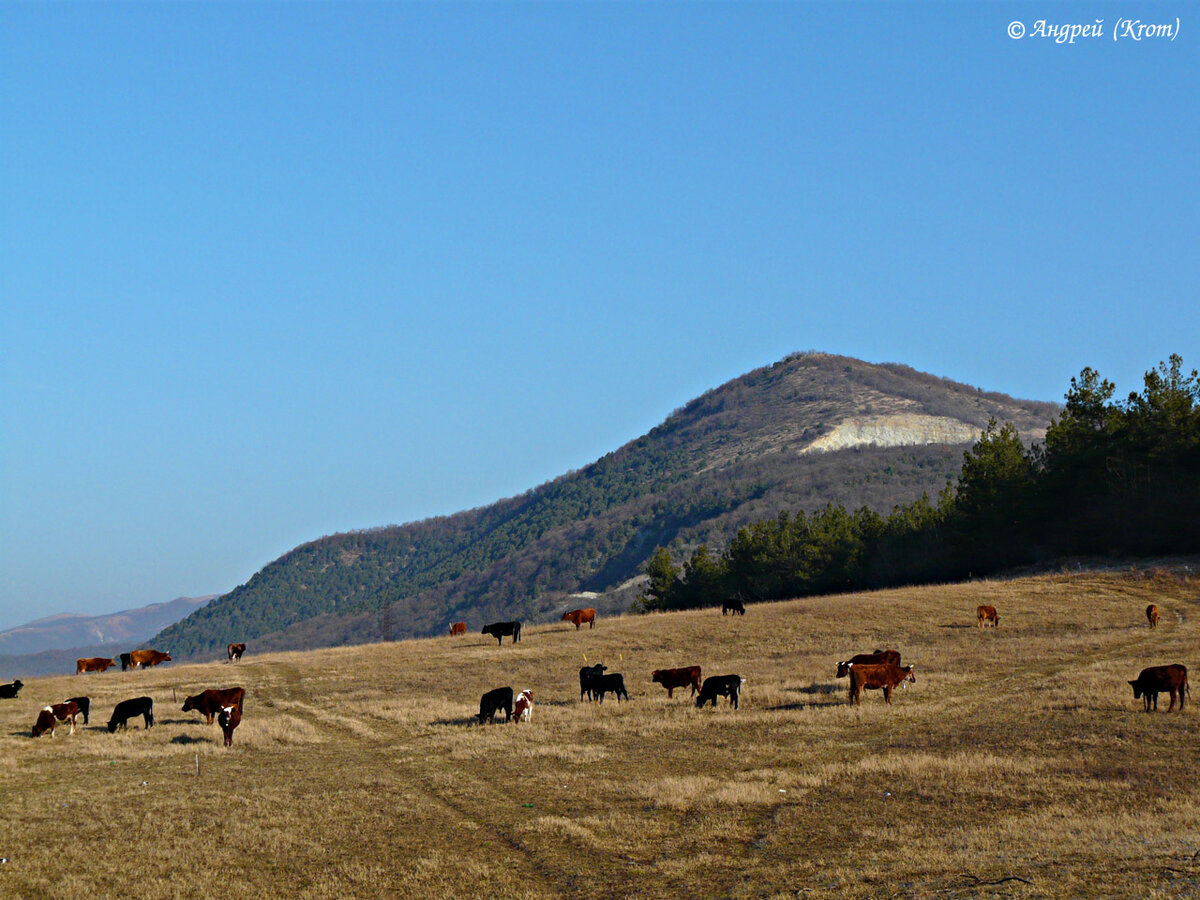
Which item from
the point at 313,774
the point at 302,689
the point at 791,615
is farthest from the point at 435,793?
the point at 791,615

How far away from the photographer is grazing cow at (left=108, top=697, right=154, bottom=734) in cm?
3170

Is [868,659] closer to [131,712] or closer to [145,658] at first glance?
[131,712]

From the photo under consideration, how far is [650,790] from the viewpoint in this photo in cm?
2044

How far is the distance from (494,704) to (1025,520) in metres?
51.2

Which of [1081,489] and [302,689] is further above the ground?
[1081,489]

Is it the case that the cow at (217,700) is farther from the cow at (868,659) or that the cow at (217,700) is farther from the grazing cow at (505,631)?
the grazing cow at (505,631)

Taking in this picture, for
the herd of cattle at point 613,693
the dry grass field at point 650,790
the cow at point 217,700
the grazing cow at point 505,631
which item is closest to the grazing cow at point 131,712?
the herd of cattle at point 613,693

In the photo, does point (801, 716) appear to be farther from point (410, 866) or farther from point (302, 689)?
point (302, 689)

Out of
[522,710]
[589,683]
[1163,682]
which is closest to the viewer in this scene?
[1163,682]

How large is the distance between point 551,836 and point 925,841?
6.25 meters

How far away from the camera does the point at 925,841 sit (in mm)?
16016

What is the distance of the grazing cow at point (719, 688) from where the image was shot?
30641mm

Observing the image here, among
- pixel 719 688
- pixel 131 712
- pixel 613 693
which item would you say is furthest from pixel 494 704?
Answer: pixel 131 712

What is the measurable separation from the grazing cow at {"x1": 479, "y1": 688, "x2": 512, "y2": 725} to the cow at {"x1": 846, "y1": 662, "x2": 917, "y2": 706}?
10.2 metres
